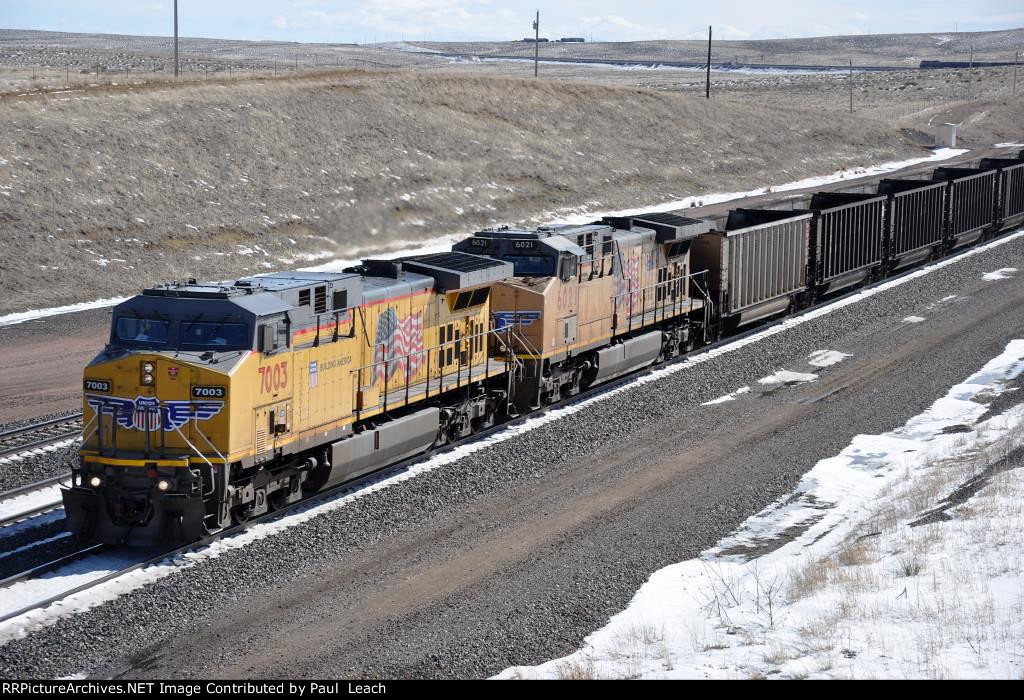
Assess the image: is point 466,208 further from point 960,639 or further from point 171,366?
point 960,639

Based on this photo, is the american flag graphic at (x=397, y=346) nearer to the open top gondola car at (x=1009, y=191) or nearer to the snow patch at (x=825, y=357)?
the snow patch at (x=825, y=357)

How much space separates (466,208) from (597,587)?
40.4m

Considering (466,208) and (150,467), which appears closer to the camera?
(150,467)

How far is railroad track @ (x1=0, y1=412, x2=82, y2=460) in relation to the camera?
21.2 meters

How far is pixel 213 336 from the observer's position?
635 inches

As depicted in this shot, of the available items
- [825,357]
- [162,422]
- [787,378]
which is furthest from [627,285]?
[162,422]

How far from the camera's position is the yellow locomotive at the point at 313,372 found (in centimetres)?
1588

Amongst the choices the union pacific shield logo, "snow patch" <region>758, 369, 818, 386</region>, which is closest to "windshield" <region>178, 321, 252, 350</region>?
the union pacific shield logo

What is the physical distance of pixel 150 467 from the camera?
15836mm

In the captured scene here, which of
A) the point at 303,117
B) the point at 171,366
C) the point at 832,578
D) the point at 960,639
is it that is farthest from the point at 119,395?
the point at 303,117

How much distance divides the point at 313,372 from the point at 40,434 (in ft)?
25.5

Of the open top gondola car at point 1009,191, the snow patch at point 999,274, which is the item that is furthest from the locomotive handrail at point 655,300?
the open top gondola car at point 1009,191

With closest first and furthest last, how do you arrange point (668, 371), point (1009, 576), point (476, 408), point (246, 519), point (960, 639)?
point (960, 639) → point (1009, 576) → point (246, 519) → point (476, 408) → point (668, 371)

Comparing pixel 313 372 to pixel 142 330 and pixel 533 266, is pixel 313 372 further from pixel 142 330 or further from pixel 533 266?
pixel 533 266
